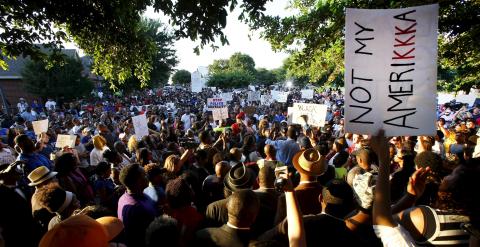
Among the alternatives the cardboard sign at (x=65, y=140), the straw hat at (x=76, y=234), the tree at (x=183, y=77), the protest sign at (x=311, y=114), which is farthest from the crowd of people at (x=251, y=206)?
the tree at (x=183, y=77)

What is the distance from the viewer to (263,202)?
154 inches

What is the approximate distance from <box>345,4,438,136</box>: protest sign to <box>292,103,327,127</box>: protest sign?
27.5 ft

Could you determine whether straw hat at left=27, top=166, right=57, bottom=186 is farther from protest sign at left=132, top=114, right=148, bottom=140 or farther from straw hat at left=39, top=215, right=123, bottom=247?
protest sign at left=132, top=114, right=148, bottom=140

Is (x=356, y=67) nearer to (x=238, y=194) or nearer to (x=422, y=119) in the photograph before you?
(x=422, y=119)

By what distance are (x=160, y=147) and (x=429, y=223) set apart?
25.4 feet

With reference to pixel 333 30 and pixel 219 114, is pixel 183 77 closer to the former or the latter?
pixel 219 114

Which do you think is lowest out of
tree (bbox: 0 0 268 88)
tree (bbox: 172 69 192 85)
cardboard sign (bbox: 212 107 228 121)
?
cardboard sign (bbox: 212 107 228 121)

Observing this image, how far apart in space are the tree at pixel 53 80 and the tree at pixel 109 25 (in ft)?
99.9

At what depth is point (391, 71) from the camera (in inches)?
114

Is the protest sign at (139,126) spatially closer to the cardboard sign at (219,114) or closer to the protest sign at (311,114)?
the cardboard sign at (219,114)

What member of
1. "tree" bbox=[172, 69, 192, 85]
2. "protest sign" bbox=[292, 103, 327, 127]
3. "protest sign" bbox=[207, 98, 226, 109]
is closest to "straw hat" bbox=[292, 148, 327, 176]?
"protest sign" bbox=[292, 103, 327, 127]

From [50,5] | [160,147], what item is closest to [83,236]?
[50,5]

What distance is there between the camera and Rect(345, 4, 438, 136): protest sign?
9.19 feet

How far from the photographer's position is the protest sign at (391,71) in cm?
280
